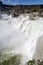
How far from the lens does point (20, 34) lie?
8602 millimetres

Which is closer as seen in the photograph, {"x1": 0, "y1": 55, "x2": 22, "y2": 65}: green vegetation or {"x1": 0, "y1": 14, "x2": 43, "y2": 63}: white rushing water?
{"x1": 0, "y1": 55, "x2": 22, "y2": 65}: green vegetation

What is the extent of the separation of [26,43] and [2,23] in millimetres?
2268

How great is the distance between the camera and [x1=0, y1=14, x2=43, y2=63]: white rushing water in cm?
726

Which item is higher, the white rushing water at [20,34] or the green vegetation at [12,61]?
the white rushing water at [20,34]

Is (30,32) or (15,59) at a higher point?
(30,32)

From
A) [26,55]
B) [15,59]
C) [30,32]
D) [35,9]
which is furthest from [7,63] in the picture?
[35,9]

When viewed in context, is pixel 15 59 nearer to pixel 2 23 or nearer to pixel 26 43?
pixel 26 43

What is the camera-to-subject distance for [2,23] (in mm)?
9516

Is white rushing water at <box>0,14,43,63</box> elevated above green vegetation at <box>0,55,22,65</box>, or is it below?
above

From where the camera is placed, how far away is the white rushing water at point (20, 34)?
7.26 metres

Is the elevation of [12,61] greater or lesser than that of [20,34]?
lesser

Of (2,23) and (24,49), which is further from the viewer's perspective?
(2,23)

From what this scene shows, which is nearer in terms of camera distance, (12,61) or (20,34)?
(12,61)

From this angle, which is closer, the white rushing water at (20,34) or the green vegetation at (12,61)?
the green vegetation at (12,61)
